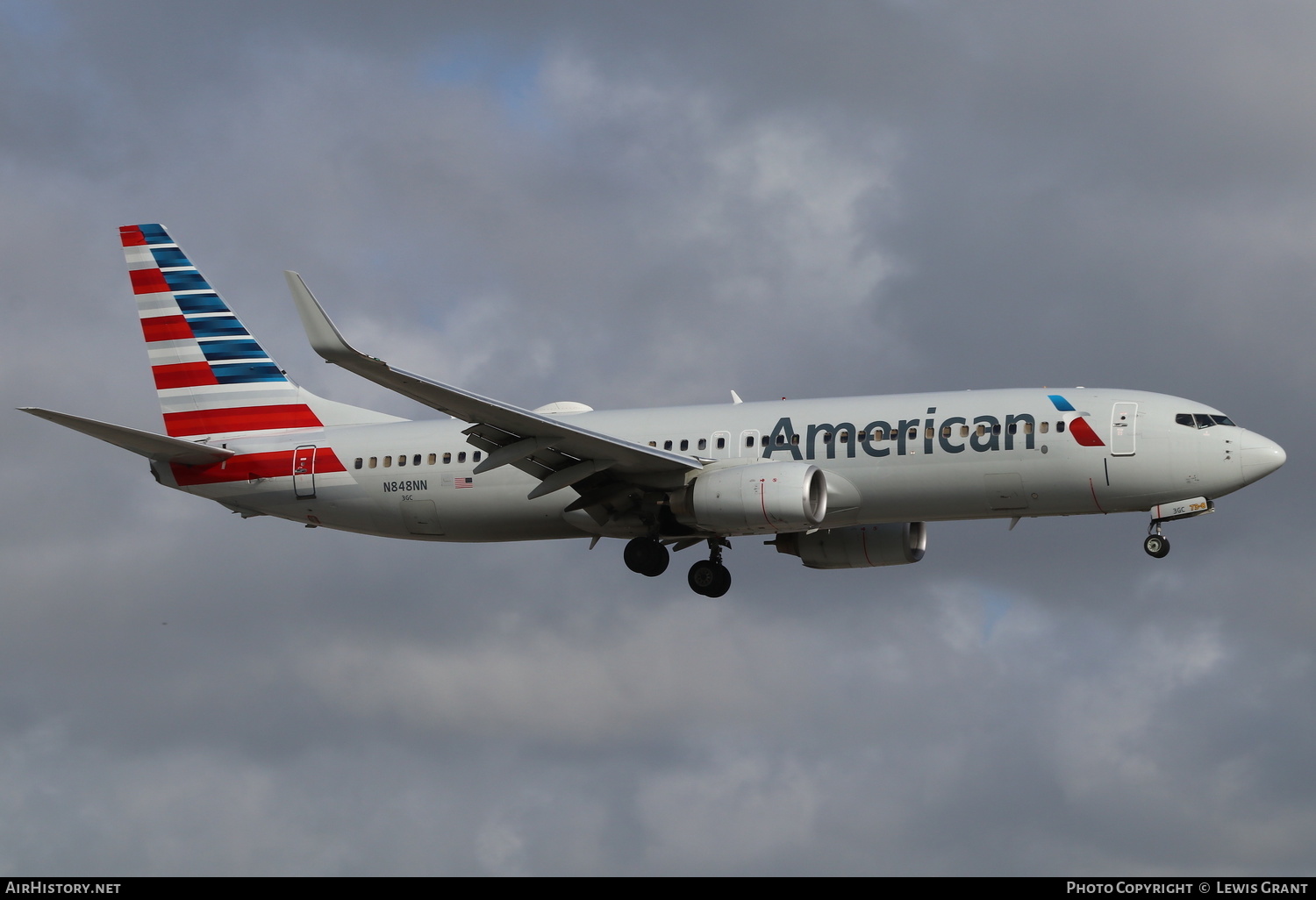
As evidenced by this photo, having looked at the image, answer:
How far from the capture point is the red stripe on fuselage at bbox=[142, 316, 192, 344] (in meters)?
49.4

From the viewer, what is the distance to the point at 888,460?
38938 mm

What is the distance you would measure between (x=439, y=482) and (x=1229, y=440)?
2010 cm

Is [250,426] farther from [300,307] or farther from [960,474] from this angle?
[960,474]

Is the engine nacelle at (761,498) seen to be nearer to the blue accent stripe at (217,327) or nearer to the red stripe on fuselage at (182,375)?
the red stripe on fuselage at (182,375)

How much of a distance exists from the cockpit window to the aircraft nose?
2.59ft

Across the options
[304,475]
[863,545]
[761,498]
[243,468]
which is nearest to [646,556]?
[761,498]

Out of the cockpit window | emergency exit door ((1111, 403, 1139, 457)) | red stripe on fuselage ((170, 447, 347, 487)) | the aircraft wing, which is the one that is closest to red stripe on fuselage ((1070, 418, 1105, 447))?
emergency exit door ((1111, 403, 1139, 457))

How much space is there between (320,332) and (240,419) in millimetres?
14045

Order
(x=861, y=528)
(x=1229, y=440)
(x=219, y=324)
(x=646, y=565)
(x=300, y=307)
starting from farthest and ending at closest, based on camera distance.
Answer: (x=219, y=324)
(x=861, y=528)
(x=646, y=565)
(x=1229, y=440)
(x=300, y=307)

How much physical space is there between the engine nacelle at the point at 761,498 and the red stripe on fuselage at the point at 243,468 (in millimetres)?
11885

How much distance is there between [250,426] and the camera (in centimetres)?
4662

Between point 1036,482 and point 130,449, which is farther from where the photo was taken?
point 130,449

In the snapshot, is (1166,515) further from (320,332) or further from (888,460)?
(320,332)
